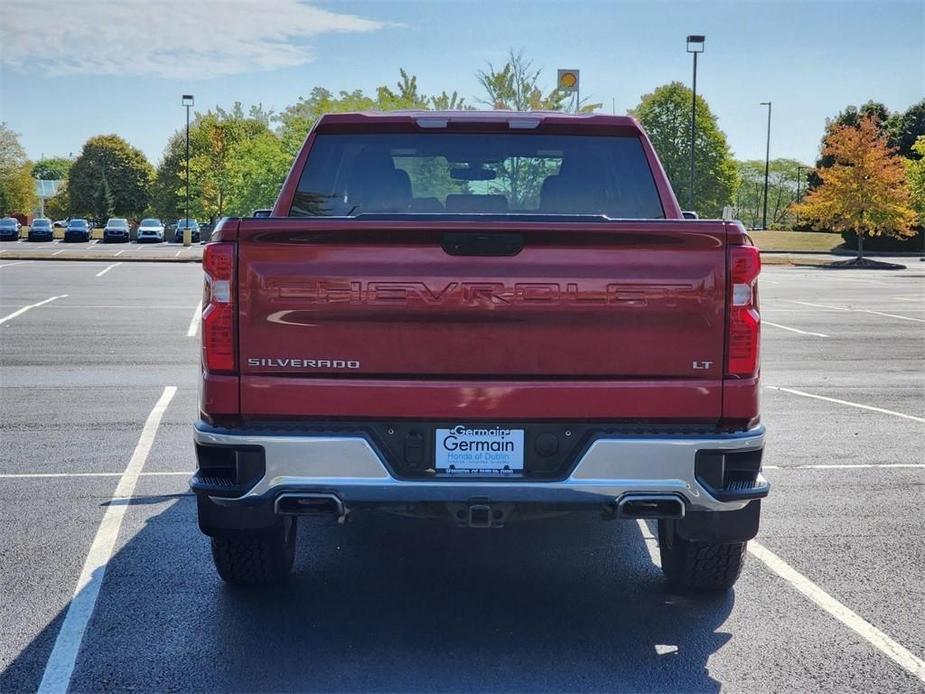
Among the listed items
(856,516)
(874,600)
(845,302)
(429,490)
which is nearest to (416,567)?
(429,490)

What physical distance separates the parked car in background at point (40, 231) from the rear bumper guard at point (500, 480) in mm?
69616

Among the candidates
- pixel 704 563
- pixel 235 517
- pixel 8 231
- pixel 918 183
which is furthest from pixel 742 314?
pixel 8 231

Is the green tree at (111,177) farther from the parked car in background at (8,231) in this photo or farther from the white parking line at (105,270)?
the white parking line at (105,270)

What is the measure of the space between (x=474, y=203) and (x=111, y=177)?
117558mm

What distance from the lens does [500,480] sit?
13.3 ft

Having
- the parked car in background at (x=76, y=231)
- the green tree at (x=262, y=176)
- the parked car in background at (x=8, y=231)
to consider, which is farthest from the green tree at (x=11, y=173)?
the green tree at (x=262, y=176)

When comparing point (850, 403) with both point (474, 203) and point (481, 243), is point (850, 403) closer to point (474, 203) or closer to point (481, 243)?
point (474, 203)

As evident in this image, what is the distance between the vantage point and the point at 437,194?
18.6 ft

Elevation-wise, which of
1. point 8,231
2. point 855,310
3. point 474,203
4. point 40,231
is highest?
point 474,203

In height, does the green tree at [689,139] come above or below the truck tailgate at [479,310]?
above

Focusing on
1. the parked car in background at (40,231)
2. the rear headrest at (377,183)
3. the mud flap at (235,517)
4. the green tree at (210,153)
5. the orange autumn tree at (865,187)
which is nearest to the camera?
the mud flap at (235,517)

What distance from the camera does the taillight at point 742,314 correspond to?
13.1 ft

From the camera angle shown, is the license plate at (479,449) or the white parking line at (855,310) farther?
the white parking line at (855,310)

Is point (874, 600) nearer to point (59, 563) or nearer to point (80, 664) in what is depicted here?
point (80, 664)
